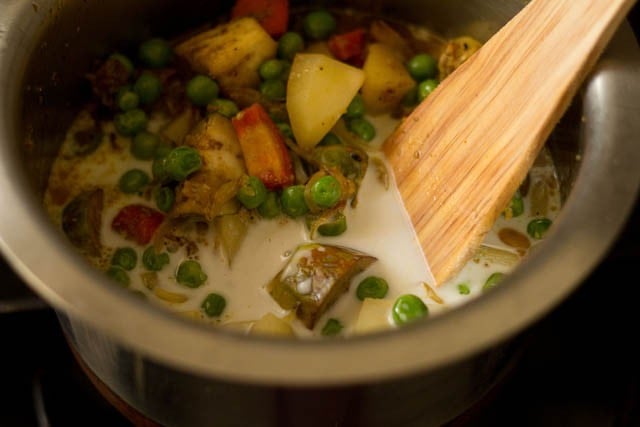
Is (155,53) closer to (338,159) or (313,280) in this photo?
(338,159)

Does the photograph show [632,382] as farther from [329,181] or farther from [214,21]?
[214,21]

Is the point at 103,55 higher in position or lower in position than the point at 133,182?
higher

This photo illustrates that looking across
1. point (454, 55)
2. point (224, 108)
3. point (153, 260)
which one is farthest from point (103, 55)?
point (454, 55)

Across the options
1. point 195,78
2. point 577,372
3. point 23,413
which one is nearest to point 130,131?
point 195,78

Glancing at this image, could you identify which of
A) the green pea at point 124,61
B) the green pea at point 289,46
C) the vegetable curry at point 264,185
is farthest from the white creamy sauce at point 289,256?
the green pea at point 289,46

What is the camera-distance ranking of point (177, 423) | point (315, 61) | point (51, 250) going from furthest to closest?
point (315, 61) → point (177, 423) → point (51, 250)
